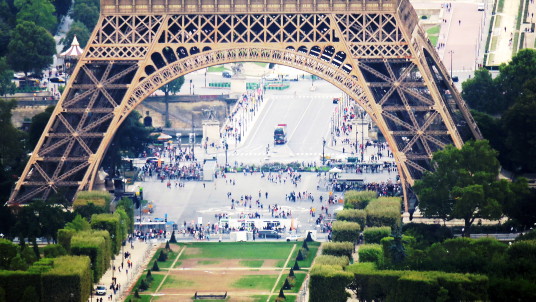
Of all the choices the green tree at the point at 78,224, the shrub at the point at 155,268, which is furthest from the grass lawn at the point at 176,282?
the green tree at the point at 78,224

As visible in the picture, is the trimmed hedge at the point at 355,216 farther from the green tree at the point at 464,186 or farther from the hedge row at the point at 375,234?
the hedge row at the point at 375,234

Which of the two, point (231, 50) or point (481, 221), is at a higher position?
point (231, 50)

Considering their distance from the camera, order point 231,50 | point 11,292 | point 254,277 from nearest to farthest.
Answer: point 11,292, point 254,277, point 231,50

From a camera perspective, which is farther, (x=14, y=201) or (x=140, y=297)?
(x=14, y=201)

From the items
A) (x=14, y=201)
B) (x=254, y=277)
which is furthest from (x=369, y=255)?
(x=14, y=201)

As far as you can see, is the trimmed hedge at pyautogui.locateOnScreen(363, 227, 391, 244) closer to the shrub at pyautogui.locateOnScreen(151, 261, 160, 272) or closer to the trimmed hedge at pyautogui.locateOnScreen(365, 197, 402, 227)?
the trimmed hedge at pyautogui.locateOnScreen(365, 197, 402, 227)

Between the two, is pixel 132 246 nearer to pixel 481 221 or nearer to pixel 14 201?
pixel 14 201
